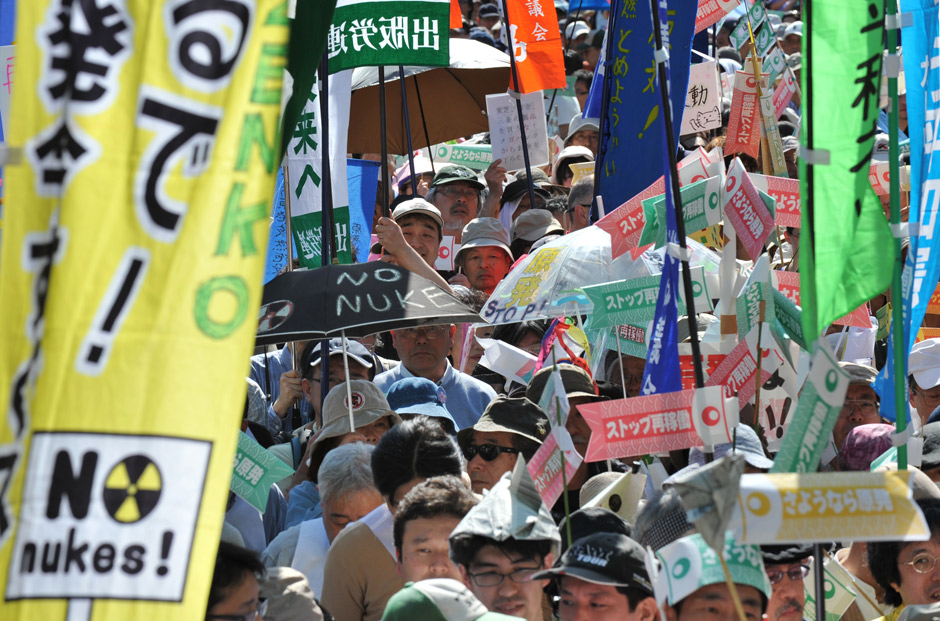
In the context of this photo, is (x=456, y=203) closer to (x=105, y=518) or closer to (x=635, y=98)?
(x=635, y=98)

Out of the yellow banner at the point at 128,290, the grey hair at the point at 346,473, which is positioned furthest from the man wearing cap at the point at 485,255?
the yellow banner at the point at 128,290

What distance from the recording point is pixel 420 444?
489cm

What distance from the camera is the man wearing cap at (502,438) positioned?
5.31 metres

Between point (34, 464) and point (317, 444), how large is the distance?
10.8 feet

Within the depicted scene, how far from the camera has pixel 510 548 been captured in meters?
3.90

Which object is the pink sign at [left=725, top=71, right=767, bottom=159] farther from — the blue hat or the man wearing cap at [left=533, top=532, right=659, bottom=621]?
the man wearing cap at [left=533, top=532, right=659, bottom=621]

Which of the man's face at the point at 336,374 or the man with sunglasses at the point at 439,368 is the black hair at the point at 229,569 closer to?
the man's face at the point at 336,374

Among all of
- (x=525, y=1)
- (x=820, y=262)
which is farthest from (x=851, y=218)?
(x=525, y=1)

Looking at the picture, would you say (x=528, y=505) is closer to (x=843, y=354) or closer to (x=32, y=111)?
(x=32, y=111)

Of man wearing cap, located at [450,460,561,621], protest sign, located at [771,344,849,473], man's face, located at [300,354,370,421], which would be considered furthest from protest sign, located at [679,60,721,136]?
protest sign, located at [771,344,849,473]

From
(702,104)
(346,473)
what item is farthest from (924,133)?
(702,104)

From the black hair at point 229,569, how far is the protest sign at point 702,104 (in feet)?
18.7

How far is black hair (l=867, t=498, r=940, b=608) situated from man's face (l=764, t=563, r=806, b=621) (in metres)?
0.45

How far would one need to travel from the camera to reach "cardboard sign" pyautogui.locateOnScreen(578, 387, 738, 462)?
13.0ft
